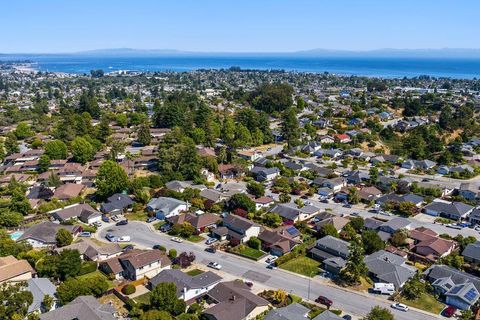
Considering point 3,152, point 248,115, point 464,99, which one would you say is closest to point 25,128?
point 3,152

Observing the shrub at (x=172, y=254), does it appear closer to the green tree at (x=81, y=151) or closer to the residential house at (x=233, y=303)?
the residential house at (x=233, y=303)

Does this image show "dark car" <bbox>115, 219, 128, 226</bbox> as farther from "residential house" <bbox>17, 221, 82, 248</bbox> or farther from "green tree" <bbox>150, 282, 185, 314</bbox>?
"green tree" <bbox>150, 282, 185, 314</bbox>

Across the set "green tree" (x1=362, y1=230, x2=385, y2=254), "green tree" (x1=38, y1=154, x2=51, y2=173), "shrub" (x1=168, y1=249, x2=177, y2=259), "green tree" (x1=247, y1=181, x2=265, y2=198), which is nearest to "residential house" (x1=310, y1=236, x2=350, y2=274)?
"green tree" (x1=362, y1=230, x2=385, y2=254)

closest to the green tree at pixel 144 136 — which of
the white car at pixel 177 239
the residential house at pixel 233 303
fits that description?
the white car at pixel 177 239

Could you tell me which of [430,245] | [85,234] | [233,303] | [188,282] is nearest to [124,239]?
[85,234]

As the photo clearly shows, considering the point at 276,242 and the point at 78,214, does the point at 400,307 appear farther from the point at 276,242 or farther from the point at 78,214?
the point at 78,214

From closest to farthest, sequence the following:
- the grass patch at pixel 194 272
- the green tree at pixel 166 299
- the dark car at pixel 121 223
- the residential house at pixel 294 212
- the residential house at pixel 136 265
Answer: the green tree at pixel 166 299 → the residential house at pixel 136 265 → the grass patch at pixel 194 272 → the dark car at pixel 121 223 → the residential house at pixel 294 212
